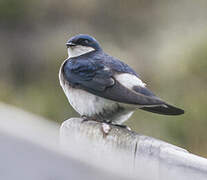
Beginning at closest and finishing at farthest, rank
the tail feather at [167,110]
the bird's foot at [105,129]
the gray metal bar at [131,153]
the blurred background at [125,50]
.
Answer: the gray metal bar at [131,153] < the bird's foot at [105,129] < the tail feather at [167,110] < the blurred background at [125,50]

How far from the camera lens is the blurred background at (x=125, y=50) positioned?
5.35 meters

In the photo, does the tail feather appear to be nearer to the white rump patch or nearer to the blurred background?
the white rump patch

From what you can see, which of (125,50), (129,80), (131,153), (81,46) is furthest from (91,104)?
(125,50)

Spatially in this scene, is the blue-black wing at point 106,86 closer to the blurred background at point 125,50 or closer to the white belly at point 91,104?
the white belly at point 91,104

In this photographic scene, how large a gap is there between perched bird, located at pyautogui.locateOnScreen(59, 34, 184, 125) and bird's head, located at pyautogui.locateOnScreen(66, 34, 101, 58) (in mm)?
335

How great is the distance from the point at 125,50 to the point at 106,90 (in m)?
4.21

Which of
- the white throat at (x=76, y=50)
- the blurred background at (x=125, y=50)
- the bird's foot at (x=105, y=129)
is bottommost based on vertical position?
the blurred background at (x=125, y=50)

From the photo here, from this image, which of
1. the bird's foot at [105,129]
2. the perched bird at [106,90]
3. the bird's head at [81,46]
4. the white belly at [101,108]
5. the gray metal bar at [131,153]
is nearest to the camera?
the gray metal bar at [131,153]

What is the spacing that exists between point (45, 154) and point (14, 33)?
266 inches

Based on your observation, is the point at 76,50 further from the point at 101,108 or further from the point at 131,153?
the point at 131,153

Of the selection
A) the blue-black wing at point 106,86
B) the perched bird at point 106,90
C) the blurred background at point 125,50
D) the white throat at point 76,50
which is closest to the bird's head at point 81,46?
the white throat at point 76,50

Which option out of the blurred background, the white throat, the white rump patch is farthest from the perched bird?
the blurred background

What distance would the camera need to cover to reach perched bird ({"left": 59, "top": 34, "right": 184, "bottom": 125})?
2682 mm

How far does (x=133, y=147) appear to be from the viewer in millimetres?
1781
